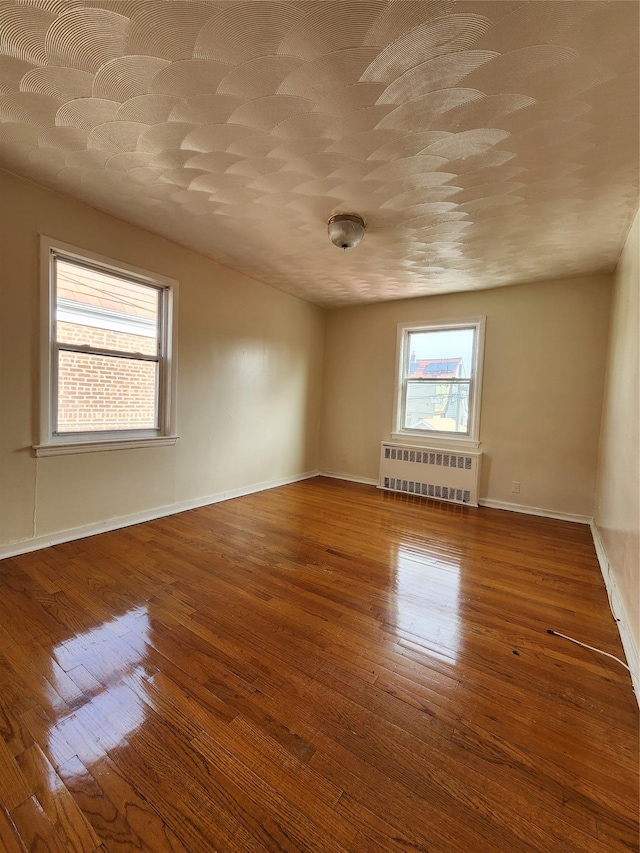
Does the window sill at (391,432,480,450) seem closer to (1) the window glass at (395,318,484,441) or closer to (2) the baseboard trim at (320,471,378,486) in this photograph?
(1) the window glass at (395,318,484,441)

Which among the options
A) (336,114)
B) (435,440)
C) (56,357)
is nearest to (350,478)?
(435,440)

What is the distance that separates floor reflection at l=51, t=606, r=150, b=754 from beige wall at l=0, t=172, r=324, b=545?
135 centimetres

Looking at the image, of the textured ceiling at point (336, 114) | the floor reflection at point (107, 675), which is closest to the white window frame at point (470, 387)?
the textured ceiling at point (336, 114)

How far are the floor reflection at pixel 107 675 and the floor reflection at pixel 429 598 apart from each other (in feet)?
4.15

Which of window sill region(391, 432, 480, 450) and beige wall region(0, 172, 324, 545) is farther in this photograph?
window sill region(391, 432, 480, 450)

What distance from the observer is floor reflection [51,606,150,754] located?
1.24 m

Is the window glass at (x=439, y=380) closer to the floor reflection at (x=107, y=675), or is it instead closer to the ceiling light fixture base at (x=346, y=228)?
the ceiling light fixture base at (x=346, y=228)

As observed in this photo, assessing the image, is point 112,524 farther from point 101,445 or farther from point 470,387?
point 470,387

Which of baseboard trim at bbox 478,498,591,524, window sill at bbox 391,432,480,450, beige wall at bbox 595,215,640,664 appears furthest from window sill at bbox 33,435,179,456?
baseboard trim at bbox 478,498,591,524

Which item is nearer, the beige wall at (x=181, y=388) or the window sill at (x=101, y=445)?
the beige wall at (x=181, y=388)

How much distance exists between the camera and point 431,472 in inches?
173

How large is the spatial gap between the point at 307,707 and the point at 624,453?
232cm

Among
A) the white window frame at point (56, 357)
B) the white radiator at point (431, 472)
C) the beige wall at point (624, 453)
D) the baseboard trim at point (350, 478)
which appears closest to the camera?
the beige wall at point (624, 453)

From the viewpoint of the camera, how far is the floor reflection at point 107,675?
124cm
